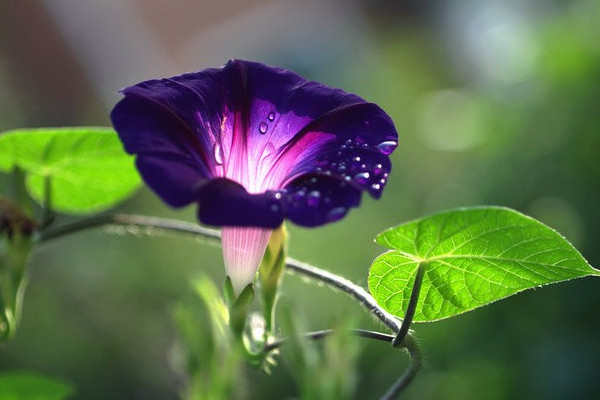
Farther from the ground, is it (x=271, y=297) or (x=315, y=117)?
(x=315, y=117)

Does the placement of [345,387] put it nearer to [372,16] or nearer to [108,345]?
[108,345]

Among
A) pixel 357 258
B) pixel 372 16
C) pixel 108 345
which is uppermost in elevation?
pixel 372 16

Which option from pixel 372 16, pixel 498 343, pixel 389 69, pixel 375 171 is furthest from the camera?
pixel 372 16

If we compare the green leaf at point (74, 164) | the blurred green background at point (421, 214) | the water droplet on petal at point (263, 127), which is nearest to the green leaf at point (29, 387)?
the blurred green background at point (421, 214)

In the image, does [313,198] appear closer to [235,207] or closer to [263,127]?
[235,207]

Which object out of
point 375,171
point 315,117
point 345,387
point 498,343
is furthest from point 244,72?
point 498,343

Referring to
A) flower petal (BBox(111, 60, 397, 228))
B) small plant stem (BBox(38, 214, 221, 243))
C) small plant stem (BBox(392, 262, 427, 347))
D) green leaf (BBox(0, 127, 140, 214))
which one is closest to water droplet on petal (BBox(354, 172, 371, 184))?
flower petal (BBox(111, 60, 397, 228))

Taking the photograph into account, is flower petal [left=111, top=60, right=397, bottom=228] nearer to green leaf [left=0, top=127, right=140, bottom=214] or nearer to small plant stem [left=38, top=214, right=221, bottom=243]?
small plant stem [left=38, top=214, right=221, bottom=243]
